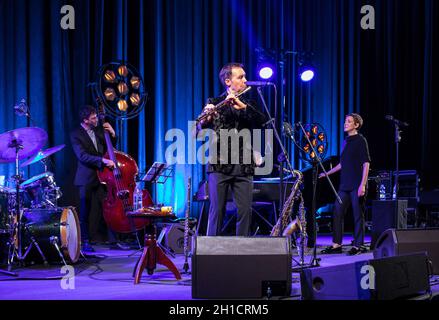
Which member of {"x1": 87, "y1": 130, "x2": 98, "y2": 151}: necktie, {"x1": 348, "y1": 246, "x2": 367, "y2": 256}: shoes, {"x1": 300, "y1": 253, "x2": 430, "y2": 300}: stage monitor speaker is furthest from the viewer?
{"x1": 87, "y1": 130, "x2": 98, "y2": 151}: necktie

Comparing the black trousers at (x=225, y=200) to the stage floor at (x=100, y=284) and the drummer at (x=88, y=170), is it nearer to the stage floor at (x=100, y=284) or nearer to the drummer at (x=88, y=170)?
the stage floor at (x=100, y=284)

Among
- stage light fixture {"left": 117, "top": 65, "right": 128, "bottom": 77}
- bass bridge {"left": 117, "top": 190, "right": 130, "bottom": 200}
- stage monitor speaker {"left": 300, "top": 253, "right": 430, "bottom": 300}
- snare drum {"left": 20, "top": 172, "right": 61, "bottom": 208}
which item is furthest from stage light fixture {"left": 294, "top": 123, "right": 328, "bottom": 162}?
stage monitor speaker {"left": 300, "top": 253, "right": 430, "bottom": 300}

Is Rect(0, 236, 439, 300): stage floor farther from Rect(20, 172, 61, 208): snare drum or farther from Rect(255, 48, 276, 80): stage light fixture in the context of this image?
Rect(255, 48, 276, 80): stage light fixture

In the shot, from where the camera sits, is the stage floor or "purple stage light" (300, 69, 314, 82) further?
"purple stage light" (300, 69, 314, 82)

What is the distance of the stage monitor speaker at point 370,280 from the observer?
341cm

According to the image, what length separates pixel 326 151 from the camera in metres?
10.8

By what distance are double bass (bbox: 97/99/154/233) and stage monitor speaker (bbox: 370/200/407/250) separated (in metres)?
3.19

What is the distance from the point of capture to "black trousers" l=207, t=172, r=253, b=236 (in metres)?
4.56

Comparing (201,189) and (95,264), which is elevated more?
(201,189)

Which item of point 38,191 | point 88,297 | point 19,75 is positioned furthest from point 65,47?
point 88,297

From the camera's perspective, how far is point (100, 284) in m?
4.79

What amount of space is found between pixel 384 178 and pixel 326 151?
1.41m
